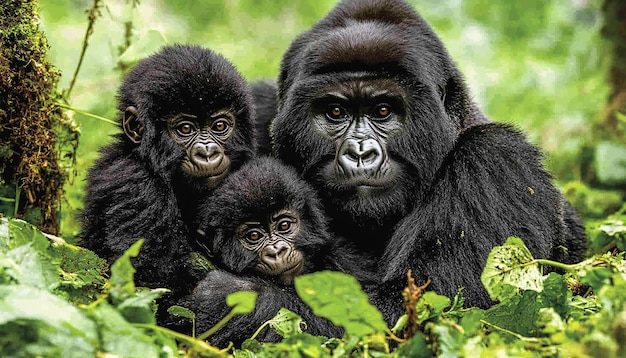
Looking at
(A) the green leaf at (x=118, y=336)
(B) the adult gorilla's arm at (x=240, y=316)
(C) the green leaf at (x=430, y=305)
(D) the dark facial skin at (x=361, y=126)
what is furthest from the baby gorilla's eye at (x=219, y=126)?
(A) the green leaf at (x=118, y=336)

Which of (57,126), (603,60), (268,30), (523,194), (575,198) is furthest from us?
(268,30)

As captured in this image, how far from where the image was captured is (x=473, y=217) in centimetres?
327

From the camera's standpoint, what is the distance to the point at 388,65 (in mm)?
3516

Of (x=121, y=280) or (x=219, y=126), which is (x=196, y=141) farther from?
Answer: (x=121, y=280)

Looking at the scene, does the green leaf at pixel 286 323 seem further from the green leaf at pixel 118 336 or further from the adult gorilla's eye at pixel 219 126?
the adult gorilla's eye at pixel 219 126

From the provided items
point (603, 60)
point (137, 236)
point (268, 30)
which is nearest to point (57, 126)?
point (137, 236)

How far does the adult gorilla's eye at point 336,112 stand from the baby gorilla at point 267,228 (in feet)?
1.18

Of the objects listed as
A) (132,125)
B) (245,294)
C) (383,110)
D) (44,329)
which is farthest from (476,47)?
(44,329)

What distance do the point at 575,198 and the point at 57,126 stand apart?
375cm

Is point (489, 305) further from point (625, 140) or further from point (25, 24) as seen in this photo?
point (625, 140)

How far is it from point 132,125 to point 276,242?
847 millimetres

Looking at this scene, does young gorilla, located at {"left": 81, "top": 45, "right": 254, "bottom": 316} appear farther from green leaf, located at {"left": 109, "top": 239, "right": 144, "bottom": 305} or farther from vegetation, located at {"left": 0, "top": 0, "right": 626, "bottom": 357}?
green leaf, located at {"left": 109, "top": 239, "right": 144, "bottom": 305}

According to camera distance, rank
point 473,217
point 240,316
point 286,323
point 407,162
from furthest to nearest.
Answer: point 407,162
point 473,217
point 240,316
point 286,323

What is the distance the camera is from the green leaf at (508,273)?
2.51m
